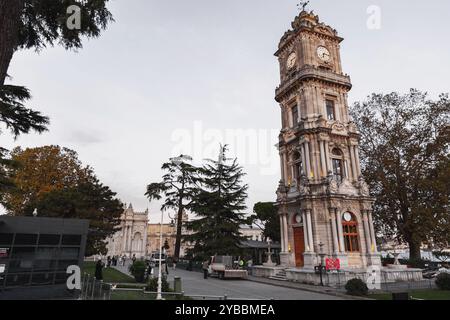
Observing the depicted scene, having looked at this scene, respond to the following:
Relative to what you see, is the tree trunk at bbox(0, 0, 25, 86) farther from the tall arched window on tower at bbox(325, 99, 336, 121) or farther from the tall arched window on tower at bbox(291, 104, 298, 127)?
the tall arched window on tower at bbox(325, 99, 336, 121)

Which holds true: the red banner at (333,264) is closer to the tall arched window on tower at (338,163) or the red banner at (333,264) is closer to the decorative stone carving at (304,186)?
the decorative stone carving at (304,186)

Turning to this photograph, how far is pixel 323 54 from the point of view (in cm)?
3422

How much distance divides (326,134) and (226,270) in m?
16.3

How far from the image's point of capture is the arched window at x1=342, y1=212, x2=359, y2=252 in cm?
2788

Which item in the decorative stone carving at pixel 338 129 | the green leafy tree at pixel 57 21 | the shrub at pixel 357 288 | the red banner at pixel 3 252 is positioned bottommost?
the shrub at pixel 357 288

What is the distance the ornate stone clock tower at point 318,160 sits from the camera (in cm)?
2752

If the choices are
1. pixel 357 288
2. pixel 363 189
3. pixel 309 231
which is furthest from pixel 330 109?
pixel 357 288

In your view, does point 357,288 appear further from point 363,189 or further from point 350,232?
point 363,189

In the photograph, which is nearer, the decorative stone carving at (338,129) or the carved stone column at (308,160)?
the carved stone column at (308,160)

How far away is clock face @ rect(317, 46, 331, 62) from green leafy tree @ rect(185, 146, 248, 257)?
15.6m

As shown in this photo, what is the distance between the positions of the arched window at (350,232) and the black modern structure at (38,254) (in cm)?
2214

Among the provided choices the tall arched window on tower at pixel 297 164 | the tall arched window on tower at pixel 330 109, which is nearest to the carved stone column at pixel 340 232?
the tall arched window on tower at pixel 297 164

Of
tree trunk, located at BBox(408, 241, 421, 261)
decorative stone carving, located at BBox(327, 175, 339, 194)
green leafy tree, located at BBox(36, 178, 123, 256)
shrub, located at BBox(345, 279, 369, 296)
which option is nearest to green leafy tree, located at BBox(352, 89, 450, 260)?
Result: tree trunk, located at BBox(408, 241, 421, 261)

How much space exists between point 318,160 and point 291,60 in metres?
13.1
